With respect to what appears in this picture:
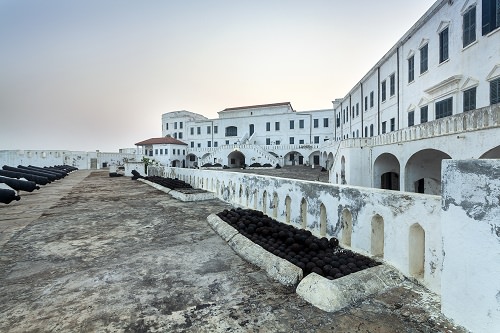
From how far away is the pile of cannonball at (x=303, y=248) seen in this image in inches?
133

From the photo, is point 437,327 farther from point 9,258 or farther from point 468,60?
point 468,60


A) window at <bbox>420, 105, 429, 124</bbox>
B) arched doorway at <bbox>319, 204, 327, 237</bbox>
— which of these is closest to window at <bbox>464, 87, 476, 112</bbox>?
window at <bbox>420, 105, 429, 124</bbox>

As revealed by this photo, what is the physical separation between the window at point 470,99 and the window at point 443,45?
2.68 meters

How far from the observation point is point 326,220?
15.5ft

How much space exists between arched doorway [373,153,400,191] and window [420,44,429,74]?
5613 millimetres

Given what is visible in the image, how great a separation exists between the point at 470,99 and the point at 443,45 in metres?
3.82

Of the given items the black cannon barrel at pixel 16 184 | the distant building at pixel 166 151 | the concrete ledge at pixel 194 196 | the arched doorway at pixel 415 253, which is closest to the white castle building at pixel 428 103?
the arched doorway at pixel 415 253

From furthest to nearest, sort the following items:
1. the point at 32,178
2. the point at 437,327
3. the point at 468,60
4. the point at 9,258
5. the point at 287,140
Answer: the point at 287,140 < the point at 32,178 < the point at 468,60 < the point at 9,258 < the point at 437,327

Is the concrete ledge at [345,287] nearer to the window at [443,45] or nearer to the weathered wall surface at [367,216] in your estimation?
the weathered wall surface at [367,216]

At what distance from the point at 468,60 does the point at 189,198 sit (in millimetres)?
14413

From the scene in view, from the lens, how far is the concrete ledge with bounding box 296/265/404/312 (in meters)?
2.71

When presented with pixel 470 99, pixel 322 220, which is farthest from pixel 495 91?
pixel 322 220

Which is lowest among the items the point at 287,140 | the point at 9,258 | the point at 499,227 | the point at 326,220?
the point at 9,258

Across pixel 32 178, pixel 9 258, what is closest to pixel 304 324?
pixel 9 258
